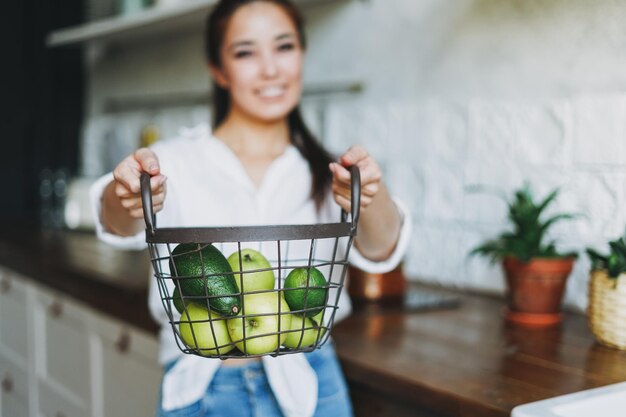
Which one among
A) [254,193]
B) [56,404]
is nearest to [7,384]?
[56,404]

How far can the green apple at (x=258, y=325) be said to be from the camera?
838 mm

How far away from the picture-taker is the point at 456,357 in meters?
1.28

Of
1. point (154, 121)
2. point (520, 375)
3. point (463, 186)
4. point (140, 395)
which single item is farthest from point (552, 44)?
point (154, 121)

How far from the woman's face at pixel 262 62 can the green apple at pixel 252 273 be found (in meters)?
0.61

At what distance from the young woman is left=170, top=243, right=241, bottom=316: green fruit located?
297mm

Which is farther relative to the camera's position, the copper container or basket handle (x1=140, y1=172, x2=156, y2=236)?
the copper container

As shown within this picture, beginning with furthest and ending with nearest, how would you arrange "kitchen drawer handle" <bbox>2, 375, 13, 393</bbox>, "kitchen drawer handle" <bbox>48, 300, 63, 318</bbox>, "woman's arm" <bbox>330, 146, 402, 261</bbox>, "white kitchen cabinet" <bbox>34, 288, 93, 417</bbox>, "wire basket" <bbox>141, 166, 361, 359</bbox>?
"kitchen drawer handle" <bbox>2, 375, 13, 393</bbox>
"kitchen drawer handle" <bbox>48, 300, 63, 318</bbox>
"white kitchen cabinet" <bbox>34, 288, 93, 417</bbox>
"woman's arm" <bbox>330, 146, 402, 261</bbox>
"wire basket" <bbox>141, 166, 361, 359</bbox>

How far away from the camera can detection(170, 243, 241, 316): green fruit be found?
0.83 metres

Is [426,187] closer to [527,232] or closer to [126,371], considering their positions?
[527,232]

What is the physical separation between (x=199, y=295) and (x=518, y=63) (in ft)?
3.64

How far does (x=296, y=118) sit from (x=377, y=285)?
16.6 inches

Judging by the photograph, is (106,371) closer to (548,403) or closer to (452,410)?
(452,410)

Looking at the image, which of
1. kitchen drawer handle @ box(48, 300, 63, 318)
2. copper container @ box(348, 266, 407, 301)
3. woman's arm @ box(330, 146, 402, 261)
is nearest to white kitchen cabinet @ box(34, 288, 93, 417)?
kitchen drawer handle @ box(48, 300, 63, 318)

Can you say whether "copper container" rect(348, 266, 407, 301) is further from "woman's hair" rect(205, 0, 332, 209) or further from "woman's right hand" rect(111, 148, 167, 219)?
"woman's right hand" rect(111, 148, 167, 219)
